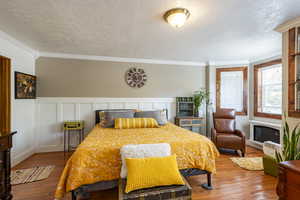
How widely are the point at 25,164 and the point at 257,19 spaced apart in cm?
483

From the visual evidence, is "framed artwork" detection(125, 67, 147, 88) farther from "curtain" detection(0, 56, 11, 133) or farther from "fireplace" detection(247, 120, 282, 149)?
"fireplace" detection(247, 120, 282, 149)

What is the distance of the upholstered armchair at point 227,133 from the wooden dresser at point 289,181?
1.82 metres

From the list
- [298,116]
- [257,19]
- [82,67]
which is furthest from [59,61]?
[298,116]

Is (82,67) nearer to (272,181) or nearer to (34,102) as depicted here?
(34,102)

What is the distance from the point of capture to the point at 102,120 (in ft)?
10.7

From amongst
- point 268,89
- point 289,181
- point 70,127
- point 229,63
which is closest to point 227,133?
point 268,89

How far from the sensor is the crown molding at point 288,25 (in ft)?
6.61

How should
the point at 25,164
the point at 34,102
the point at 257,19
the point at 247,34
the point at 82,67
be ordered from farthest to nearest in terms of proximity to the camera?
1. the point at 82,67
2. the point at 34,102
3. the point at 25,164
4. the point at 247,34
5. the point at 257,19

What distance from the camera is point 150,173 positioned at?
152cm

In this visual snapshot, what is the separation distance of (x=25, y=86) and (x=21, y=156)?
149 cm

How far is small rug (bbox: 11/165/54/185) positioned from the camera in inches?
91.0

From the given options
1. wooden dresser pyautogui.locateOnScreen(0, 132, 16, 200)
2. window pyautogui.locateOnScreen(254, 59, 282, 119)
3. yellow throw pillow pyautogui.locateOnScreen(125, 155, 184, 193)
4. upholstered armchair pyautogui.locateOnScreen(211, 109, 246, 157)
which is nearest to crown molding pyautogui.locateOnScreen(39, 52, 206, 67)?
window pyautogui.locateOnScreen(254, 59, 282, 119)

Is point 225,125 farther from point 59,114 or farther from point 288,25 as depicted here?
point 59,114

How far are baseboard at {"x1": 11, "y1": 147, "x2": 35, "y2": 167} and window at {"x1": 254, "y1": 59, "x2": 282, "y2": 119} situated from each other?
5.82m
